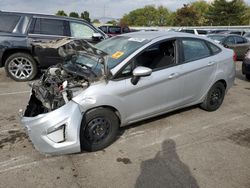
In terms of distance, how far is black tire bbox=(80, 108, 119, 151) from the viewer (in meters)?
3.52

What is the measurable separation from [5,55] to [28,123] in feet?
15.7

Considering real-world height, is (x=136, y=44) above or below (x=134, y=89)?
above

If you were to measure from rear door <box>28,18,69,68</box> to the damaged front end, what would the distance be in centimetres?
351

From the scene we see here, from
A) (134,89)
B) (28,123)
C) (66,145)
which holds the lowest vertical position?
(66,145)

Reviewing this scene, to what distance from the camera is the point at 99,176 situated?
317 centimetres

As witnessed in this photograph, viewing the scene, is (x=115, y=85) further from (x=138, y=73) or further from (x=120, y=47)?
(x=120, y=47)

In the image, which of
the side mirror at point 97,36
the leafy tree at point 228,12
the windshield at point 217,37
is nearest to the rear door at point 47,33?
the side mirror at point 97,36

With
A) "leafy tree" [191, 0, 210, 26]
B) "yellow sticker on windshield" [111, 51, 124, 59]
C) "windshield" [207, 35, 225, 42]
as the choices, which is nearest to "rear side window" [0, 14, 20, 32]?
"yellow sticker on windshield" [111, 51, 124, 59]

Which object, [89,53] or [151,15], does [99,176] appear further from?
[151,15]

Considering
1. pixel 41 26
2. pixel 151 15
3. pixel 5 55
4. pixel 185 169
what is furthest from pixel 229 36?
pixel 151 15

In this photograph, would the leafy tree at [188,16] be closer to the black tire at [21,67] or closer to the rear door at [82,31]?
the rear door at [82,31]

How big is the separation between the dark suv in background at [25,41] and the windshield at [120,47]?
9.80 ft

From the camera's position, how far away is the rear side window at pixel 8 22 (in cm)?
739

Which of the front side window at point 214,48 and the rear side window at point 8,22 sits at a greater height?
the rear side window at point 8,22
